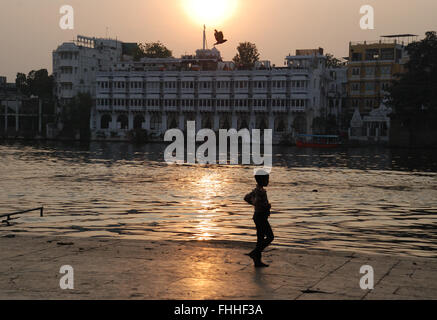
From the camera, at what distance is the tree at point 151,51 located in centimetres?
15788

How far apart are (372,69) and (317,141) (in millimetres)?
18571

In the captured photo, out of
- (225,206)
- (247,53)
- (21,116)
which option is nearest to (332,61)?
(247,53)

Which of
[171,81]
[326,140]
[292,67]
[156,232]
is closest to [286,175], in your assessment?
[156,232]

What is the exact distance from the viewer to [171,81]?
130m

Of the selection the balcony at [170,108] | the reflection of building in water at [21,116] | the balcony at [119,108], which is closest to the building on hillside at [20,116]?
the reflection of building in water at [21,116]

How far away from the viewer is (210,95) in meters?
126

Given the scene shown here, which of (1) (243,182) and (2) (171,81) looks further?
(2) (171,81)

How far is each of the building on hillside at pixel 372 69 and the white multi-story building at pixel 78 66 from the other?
5292 centimetres

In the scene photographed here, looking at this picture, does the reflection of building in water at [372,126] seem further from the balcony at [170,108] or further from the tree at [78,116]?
the tree at [78,116]

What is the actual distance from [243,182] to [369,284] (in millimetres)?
31675

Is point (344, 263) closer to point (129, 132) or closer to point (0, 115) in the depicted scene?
point (129, 132)

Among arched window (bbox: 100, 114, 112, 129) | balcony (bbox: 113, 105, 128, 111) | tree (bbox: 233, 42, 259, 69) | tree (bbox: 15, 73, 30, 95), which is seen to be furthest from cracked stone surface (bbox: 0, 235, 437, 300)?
tree (bbox: 15, 73, 30, 95)

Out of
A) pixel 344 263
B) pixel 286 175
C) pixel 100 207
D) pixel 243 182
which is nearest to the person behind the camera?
pixel 344 263

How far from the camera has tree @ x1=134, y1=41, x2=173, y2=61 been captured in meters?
158
